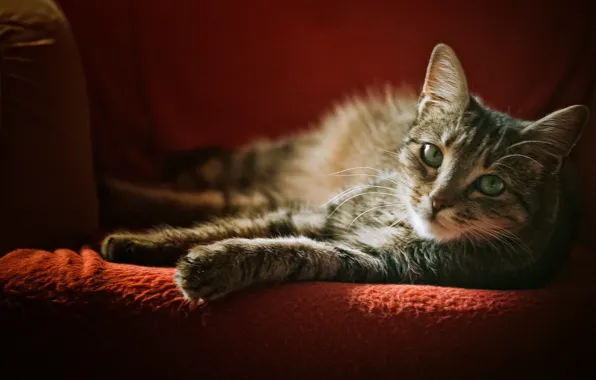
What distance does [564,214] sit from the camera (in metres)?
1.42

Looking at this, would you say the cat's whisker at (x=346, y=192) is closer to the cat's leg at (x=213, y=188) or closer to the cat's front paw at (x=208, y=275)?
the cat's leg at (x=213, y=188)

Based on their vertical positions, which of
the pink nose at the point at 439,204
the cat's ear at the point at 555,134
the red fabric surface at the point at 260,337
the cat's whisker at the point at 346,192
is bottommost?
the red fabric surface at the point at 260,337

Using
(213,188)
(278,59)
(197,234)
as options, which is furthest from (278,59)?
(197,234)

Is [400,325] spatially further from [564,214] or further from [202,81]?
[202,81]

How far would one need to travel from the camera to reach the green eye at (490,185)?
1219 mm

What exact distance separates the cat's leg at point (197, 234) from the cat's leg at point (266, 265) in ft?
0.70

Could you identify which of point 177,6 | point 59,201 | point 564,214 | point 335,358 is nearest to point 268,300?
point 335,358

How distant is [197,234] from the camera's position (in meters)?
1.41

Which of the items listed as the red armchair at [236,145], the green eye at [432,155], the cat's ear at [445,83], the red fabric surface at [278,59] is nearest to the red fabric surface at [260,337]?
the red armchair at [236,145]

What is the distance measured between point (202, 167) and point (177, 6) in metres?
0.58

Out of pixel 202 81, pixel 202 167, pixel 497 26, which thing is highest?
pixel 497 26

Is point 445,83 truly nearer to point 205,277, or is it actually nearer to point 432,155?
point 432,155

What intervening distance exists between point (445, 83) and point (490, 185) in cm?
29

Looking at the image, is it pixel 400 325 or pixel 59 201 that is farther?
pixel 59 201
